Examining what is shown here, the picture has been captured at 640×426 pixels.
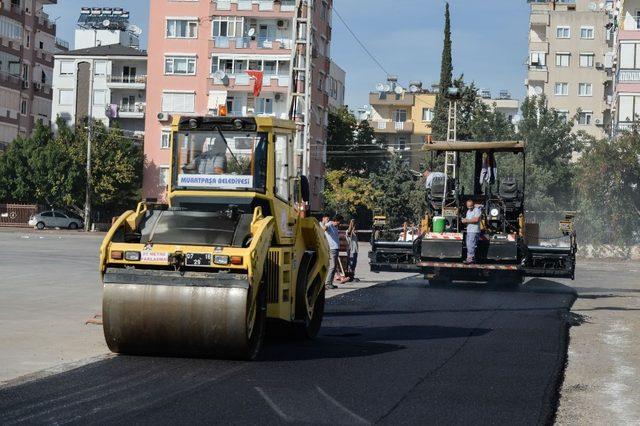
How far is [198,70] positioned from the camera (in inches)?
3046

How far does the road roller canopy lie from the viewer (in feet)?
89.3

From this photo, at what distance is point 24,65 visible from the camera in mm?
89312

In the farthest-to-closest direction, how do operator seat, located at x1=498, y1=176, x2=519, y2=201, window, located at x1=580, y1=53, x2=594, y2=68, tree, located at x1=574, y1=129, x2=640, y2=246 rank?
window, located at x1=580, y1=53, x2=594, y2=68
tree, located at x1=574, y1=129, x2=640, y2=246
operator seat, located at x1=498, y1=176, x2=519, y2=201

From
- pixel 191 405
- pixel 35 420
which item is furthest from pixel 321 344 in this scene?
pixel 35 420

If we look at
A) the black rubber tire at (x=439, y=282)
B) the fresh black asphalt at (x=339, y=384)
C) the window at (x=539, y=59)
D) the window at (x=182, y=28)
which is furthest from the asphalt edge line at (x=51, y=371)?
the window at (x=539, y=59)

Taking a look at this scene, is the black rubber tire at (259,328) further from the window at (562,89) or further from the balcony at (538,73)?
the window at (562,89)

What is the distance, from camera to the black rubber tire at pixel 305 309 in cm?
1384

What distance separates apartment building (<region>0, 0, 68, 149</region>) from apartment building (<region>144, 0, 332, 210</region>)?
10963mm

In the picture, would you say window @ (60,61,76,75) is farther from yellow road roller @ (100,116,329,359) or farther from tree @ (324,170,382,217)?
yellow road roller @ (100,116,329,359)

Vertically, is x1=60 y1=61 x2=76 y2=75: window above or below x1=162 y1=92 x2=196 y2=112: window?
above

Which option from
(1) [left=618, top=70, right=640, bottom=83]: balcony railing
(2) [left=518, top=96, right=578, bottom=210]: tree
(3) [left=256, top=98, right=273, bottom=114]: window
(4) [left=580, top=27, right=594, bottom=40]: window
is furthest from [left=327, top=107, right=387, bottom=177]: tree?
(1) [left=618, top=70, right=640, bottom=83]: balcony railing

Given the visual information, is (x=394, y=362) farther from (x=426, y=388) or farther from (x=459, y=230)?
(x=459, y=230)

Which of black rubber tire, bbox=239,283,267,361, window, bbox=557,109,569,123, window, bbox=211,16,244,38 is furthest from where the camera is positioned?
window, bbox=557,109,569,123

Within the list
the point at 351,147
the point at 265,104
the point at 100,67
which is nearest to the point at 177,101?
the point at 265,104
